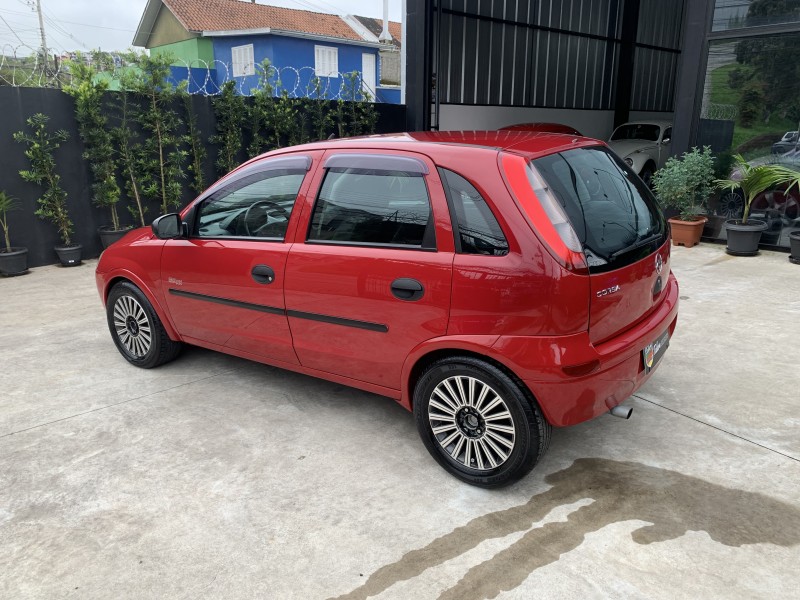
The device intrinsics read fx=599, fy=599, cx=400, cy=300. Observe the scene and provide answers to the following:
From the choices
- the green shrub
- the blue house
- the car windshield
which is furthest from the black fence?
the blue house

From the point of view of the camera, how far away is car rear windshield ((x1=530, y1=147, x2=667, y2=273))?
2648mm

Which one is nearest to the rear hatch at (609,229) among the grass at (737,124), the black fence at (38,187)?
the grass at (737,124)

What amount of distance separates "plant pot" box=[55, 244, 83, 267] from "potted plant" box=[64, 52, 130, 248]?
15.5 inches

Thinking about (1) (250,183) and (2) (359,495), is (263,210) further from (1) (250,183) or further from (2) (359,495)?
(2) (359,495)

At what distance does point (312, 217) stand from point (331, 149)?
0.40 metres

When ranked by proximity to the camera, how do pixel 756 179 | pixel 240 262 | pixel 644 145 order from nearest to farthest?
pixel 240 262
pixel 756 179
pixel 644 145

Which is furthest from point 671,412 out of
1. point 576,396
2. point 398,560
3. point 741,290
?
point 741,290

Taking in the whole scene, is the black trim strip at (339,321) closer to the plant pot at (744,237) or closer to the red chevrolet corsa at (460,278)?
the red chevrolet corsa at (460,278)

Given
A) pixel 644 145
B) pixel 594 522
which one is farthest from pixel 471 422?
pixel 644 145

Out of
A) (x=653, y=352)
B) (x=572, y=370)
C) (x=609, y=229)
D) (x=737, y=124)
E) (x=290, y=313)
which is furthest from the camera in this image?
(x=737, y=124)

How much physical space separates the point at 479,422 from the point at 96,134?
6.90 meters

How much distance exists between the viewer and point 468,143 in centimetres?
292

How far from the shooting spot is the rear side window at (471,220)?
104 inches

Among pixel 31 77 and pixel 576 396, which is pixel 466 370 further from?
pixel 31 77
